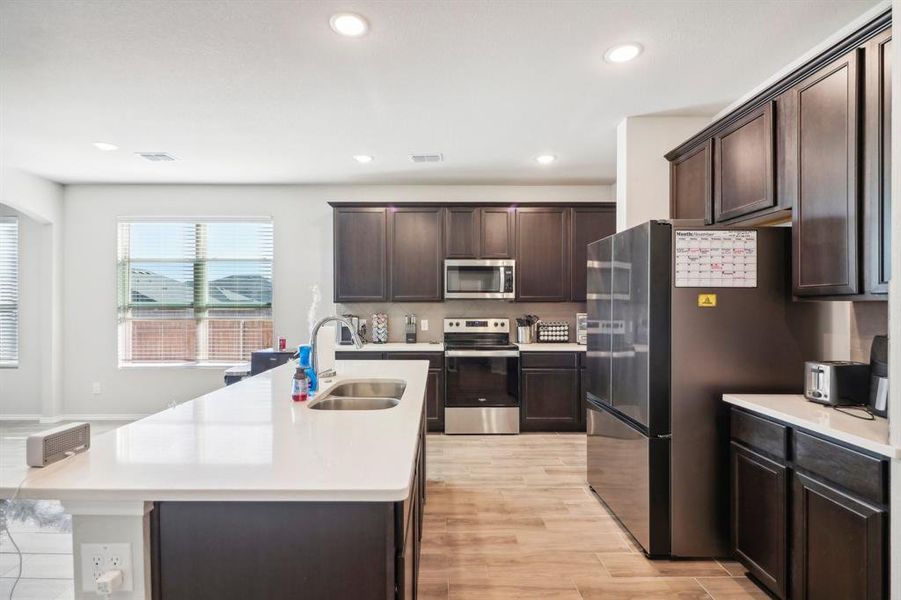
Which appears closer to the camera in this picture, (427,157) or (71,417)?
(427,157)

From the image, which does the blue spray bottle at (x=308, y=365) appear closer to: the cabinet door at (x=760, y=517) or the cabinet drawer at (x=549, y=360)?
the cabinet door at (x=760, y=517)

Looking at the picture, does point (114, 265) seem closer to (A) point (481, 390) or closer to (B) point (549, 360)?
(A) point (481, 390)

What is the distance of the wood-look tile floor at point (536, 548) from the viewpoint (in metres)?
2.09

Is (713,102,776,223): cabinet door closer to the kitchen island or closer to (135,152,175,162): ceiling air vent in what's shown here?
the kitchen island

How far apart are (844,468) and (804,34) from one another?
203cm

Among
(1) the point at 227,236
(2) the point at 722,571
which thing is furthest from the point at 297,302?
(2) the point at 722,571

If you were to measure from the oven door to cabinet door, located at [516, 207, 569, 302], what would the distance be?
2.54 ft

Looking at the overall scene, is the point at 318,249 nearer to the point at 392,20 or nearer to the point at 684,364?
the point at 392,20

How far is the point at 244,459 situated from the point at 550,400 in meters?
3.65

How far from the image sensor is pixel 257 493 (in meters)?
1.07

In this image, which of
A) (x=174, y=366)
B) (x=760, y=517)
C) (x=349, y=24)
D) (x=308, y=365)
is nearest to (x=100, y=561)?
(x=308, y=365)

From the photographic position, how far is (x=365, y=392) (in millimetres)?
2518

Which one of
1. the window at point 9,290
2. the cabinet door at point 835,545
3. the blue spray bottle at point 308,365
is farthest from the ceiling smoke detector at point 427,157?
the window at point 9,290

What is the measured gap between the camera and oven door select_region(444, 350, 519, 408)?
4.51 m
